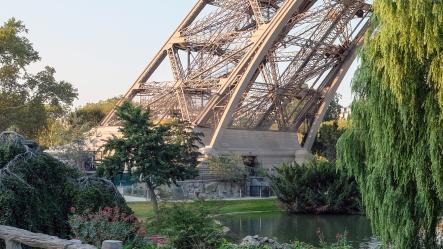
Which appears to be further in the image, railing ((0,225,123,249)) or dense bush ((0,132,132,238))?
dense bush ((0,132,132,238))

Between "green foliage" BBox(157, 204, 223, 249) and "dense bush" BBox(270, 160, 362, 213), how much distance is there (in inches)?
674

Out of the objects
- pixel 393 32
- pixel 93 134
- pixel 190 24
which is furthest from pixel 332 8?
pixel 393 32

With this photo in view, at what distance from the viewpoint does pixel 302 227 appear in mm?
22641

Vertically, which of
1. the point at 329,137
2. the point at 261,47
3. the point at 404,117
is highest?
the point at 261,47

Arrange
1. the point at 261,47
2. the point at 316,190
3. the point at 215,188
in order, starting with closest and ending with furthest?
the point at 316,190, the point at 261,47, the point at 215,188

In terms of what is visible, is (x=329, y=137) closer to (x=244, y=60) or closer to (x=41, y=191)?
(x=244, y=60)

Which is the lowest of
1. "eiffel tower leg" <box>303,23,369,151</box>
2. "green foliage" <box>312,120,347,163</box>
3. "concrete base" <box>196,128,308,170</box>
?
"concrete base" <box>196,128,308,170</box>

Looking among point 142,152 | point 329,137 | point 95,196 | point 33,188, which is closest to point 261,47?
point 142,152

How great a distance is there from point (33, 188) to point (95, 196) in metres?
1.34

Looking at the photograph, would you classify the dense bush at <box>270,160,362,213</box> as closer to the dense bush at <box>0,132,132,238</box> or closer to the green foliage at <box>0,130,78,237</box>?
the dense bush at <box>0,132,132,238</box>

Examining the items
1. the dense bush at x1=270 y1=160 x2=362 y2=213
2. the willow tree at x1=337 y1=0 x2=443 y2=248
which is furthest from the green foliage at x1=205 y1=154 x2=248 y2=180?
the willow tree at x1=337 y1=0 x2=443 y2=248

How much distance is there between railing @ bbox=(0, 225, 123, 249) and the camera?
5.51m

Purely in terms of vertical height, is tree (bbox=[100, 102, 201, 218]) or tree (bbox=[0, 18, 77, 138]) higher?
tree (bbox=[0, 18, 77, 138])

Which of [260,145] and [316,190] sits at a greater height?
[260,145]
